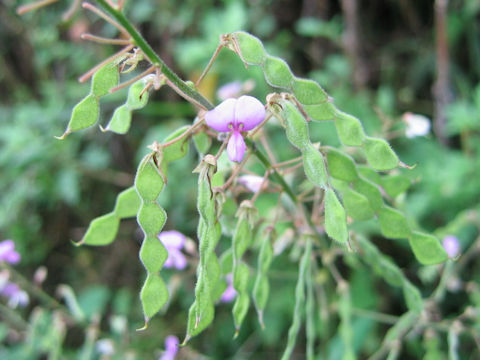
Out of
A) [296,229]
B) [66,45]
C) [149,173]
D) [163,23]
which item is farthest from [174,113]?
[149,173]

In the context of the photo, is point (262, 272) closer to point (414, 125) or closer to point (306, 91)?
point (306, 91)

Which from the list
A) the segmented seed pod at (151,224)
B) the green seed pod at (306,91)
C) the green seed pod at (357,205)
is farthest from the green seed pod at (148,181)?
the green seed pod at (357,205)

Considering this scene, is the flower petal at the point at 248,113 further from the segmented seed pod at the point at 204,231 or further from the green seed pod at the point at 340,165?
the green seed pod at the point at 340,165

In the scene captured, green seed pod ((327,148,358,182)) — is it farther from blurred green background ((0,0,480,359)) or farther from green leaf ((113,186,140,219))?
blurred green background ((0,0,480,359))

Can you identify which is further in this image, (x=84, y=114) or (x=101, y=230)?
(x=101, y=230)

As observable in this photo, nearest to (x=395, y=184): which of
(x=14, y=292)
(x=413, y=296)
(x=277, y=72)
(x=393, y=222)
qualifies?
(x=393, y=222)

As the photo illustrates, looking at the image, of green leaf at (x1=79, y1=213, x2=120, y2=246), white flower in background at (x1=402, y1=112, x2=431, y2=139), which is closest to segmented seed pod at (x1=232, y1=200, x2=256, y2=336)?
green leaf at (x1=79, y1=213, x2=120, y2=246)

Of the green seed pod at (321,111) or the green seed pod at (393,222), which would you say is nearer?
the green seed pod at (321,111)
